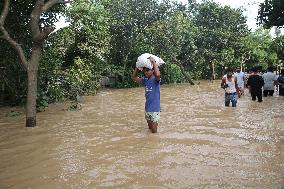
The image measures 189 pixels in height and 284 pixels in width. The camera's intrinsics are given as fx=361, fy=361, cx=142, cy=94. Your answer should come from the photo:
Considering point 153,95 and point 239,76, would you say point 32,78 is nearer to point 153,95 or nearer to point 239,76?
point 153,95

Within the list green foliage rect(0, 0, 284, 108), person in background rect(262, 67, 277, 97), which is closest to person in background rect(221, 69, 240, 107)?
person in background rect(262, 67, 277, 97)

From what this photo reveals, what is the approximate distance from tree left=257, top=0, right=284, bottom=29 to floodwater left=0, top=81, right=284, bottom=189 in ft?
48.4

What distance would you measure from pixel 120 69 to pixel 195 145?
24870 mm

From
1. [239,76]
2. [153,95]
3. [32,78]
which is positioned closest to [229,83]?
A: [239,76]

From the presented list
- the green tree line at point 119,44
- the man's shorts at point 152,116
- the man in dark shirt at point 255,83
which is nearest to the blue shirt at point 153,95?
the man's shorts at point 152,116

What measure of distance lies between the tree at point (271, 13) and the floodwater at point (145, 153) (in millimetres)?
14743

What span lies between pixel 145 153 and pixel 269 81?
12.0 metres

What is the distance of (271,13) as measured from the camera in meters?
24.3

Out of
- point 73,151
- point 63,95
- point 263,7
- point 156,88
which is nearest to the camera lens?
point 73,151

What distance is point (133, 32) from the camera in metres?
31.5

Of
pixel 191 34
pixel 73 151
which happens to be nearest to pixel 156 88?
pixel 73 151

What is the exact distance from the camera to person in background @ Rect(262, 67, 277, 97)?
1662cm

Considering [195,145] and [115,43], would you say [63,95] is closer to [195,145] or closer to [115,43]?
[195,145]

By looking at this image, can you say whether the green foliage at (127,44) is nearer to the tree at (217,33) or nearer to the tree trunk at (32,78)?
the tree at (217,33)
